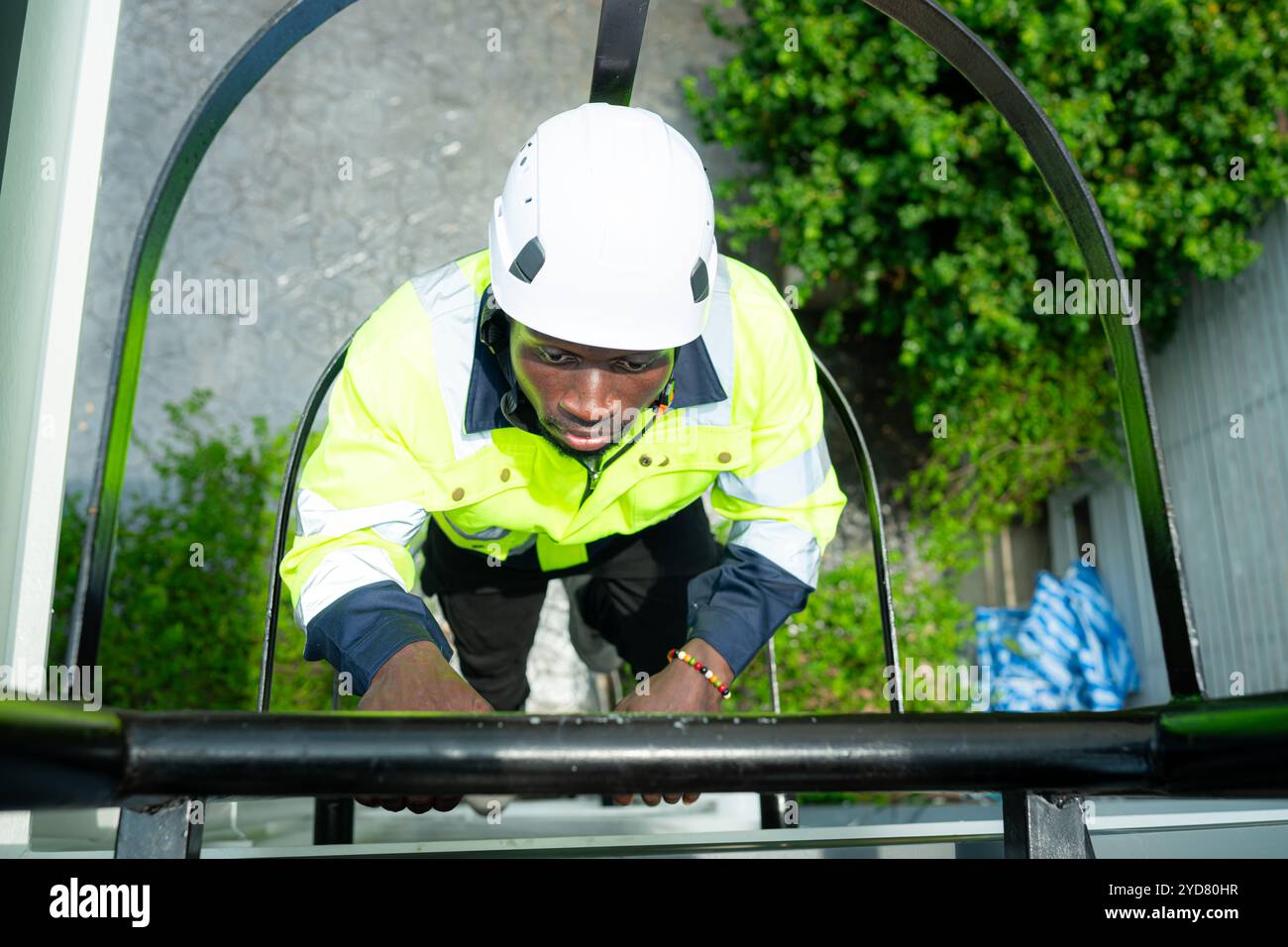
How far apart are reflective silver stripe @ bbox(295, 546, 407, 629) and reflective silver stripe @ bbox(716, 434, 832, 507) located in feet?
2.07

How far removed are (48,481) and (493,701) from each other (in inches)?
44.5

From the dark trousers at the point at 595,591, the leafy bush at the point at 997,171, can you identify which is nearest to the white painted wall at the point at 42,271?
the dark trousers at the point at 595,591

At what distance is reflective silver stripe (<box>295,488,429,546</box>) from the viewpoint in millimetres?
1523


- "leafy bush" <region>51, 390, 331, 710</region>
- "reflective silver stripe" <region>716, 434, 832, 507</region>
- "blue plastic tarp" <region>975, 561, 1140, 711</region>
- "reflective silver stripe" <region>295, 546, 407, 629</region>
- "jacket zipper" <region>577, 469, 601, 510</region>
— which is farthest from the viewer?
"blue plastic tarp" <region>975, 561, 1140, 711</region>

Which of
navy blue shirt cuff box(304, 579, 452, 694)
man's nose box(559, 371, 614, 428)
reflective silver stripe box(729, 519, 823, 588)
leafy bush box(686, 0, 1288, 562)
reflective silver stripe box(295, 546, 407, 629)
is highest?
leafy bush box(686, 0, 1288, 562)

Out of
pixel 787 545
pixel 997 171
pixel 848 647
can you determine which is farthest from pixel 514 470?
pixel 997 171

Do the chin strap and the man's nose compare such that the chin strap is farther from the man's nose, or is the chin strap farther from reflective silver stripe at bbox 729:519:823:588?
reflective silver stripe at bbox 729:519:823:588

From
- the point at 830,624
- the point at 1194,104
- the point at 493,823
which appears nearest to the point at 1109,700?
the point at 830,624

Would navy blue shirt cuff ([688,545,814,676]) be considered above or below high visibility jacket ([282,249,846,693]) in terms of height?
below

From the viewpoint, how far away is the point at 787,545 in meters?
1.80

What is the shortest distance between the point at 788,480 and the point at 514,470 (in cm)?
47

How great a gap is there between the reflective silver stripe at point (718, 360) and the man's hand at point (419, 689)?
0.61 meters

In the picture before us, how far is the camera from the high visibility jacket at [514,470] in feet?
4.98

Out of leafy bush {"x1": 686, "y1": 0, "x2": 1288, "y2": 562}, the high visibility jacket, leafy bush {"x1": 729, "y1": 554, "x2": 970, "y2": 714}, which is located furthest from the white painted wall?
leafy bush {"x1": 729, "y1": 554, "x2": 970, "y2": 714}
